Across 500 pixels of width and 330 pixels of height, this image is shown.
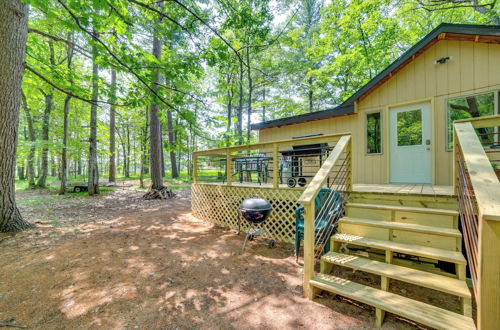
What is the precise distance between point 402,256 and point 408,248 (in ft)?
2.20

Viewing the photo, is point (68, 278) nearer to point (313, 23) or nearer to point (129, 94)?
point (129, 94)

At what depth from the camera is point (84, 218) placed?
18.4ft

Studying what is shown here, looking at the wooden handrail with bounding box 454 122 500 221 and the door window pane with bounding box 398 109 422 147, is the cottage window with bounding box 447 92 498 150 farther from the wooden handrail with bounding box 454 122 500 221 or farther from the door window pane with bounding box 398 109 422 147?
the wooden handrail with bounding box 454 122 500 221

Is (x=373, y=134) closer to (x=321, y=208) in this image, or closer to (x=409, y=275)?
(x=321, y=208)

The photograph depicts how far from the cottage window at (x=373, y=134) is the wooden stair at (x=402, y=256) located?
10.3 feet

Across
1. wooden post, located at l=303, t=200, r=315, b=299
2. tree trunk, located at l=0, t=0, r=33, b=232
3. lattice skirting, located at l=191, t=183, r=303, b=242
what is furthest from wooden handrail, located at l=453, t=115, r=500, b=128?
tree trunk, located at l=0, t=0, r=33, b=232

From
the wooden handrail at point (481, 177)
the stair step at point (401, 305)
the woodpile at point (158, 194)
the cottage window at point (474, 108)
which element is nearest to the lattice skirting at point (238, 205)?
the stair step at point (401, 305)

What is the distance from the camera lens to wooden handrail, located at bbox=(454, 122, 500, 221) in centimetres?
137

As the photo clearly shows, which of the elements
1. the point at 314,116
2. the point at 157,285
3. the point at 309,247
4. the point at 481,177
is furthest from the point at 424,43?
the point at 157,285

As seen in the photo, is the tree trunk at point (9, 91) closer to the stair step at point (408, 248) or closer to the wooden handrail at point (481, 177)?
the stair step at point (408, 248)

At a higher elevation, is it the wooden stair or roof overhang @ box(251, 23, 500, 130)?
roof overhang @ box(251, 23, 500, 130)

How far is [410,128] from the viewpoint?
5434 millimetres

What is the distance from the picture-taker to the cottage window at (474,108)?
443 cm

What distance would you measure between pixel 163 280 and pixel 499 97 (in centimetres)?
714
